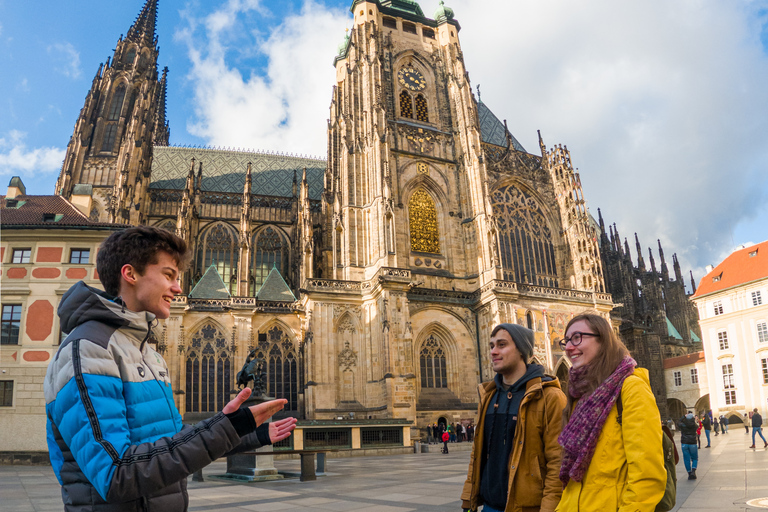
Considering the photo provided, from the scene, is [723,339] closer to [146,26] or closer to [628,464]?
[628,464]

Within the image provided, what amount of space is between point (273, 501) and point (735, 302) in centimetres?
3582

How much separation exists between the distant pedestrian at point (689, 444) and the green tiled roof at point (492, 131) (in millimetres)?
29038

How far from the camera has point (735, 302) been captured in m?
34.6

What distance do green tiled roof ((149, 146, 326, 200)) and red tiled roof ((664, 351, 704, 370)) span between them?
30097mm

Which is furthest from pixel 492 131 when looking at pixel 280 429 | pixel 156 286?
pixel 280 429

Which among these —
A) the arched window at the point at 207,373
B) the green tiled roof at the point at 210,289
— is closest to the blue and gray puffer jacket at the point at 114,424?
the arched window at the point at 207,373

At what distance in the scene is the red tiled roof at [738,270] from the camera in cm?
3412

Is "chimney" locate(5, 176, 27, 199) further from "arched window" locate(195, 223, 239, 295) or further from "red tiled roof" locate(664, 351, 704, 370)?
"red tiled roof" locate(664, 351, 704, 370)

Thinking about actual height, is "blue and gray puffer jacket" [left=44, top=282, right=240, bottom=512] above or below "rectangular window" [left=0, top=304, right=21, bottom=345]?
below

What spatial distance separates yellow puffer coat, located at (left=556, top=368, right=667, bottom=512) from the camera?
2.46 m

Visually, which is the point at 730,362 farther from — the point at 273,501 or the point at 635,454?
the point at 635,454

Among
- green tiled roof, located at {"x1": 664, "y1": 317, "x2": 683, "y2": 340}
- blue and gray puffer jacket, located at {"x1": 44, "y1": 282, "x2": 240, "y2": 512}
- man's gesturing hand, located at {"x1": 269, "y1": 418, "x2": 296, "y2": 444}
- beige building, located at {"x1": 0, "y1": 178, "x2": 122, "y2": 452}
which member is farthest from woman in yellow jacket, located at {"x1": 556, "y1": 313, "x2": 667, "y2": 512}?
green tiled roof, located at {"x1": 664, "y1": 317, "x2": 683, "y2": 340}

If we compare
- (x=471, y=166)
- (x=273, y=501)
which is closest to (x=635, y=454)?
(x=273, y=501)

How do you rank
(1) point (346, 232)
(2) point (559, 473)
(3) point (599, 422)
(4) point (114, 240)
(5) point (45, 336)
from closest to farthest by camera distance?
(4) point (114, 240), (3) point (599, 422), (2) point (559, 473), (5) point (45, 336), (1) point (346, 232)
